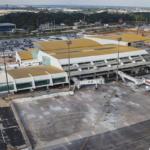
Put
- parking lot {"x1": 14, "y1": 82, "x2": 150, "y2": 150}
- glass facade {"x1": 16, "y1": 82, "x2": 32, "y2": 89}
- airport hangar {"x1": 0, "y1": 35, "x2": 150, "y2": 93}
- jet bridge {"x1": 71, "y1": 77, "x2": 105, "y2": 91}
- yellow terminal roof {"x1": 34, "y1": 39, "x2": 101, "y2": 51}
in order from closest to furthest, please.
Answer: parking lot {"x1": 14, "y1": 82, "x2": 150, "y2": 150}
glass facade {"x1": 16, "y1": 82, "x2": 32, "y2": 89}
airport hangar {"x1": 0, "y1": 35, "x2": 150, "y2": 93}
jet bridge {"x1": 71, "y1": 77, "x2": 105, "y2": 91}
yellow terminal roof {"x1": 34, "y1": 39, "x2": 101, "y2": 51}

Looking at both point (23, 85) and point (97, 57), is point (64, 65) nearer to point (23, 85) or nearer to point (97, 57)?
point (97, 57)

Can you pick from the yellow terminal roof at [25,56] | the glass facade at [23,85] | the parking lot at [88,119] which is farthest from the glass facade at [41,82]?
the yellow terminal roof at [25,56]

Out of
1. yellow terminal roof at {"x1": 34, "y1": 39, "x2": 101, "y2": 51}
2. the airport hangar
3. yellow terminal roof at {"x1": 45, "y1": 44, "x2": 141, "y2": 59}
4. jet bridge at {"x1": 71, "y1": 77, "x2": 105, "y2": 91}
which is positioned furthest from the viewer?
yellow terminal roof at {"x1": 34, "y1": 39, "x2": 101, "y2": 51}

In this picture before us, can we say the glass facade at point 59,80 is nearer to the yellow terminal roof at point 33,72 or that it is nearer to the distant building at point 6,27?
the yellow terminal roof at point 33,72

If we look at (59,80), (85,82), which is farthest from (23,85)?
(85,82)

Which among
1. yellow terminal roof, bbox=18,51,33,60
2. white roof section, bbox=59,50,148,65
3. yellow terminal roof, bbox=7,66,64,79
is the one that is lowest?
yellow terminal roof, bbox=7,66,64,79

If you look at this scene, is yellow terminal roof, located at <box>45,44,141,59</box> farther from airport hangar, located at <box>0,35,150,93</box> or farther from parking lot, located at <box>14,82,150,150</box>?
parking lot, located at <box>14,82,150,150</box>

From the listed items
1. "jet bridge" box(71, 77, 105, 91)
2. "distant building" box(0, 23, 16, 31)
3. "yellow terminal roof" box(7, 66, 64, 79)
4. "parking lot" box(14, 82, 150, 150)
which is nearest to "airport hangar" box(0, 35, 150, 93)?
"yellow terminal roof" box(7, 66, 64, 79)

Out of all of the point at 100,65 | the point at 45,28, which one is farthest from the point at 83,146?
the point at 45,28
